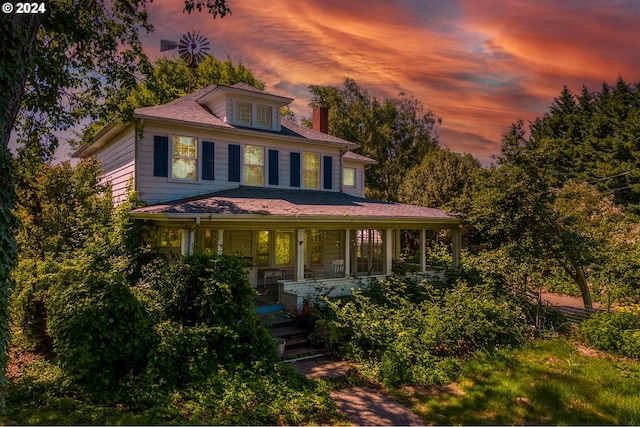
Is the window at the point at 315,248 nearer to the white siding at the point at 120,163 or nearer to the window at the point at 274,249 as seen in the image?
the window at the point at 274,249

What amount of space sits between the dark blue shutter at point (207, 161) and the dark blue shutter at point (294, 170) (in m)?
3.37

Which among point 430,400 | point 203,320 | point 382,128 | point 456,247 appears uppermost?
point 382,128

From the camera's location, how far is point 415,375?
828 centimetres

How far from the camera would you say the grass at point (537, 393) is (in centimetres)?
682

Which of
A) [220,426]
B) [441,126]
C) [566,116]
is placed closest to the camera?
[220,426]

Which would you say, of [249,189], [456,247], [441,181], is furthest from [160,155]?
[441,181]

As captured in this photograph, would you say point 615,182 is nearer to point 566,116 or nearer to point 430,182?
point 566,116

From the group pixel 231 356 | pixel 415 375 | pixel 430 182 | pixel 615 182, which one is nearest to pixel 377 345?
pixel 415 375

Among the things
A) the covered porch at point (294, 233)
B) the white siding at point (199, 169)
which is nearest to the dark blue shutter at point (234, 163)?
the white siding at point (199, 169)

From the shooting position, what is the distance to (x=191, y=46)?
2483 cm

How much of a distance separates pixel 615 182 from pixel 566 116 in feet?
28.5

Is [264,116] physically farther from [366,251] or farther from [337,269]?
[366,251]

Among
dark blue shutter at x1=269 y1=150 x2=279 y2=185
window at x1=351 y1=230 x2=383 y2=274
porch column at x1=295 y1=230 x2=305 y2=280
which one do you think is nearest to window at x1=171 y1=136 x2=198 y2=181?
dark blue shutter at x1=269 y1=150 x2=279 y2=185

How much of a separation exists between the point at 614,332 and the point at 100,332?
12.4m
